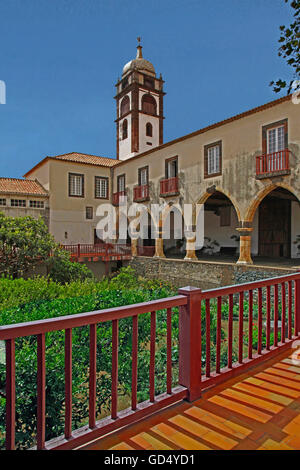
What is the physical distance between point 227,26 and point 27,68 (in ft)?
12.1

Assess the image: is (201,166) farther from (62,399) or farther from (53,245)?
(62,399)

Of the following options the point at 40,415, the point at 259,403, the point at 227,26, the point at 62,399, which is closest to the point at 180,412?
the point at 259,403

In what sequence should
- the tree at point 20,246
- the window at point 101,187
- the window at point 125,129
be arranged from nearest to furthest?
1. the tree at point 20,246
2. the window at point 101,187
3. the window at point 125,129

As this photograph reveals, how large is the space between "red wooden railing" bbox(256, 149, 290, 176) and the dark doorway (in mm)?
3336

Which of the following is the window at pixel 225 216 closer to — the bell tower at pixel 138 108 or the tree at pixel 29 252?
the tree at pixel 29 252

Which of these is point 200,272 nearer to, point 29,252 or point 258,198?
point 258,198

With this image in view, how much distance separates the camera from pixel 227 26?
473cm

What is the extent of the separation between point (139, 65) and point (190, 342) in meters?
31.3

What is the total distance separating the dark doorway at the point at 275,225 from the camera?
1602cm

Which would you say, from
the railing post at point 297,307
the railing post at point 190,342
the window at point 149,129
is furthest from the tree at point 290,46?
the window at point 149,129

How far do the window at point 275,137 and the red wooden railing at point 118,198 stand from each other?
10915 millimetres

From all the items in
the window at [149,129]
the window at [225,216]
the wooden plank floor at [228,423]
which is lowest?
the wooden plank floor at [228,423]

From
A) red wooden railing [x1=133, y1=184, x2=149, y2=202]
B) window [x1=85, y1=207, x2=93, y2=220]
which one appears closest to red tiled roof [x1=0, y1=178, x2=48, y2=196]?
window [x1=85, y1=207, x2=93, y2=220]

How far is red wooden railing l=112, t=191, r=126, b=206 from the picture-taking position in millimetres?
21227
